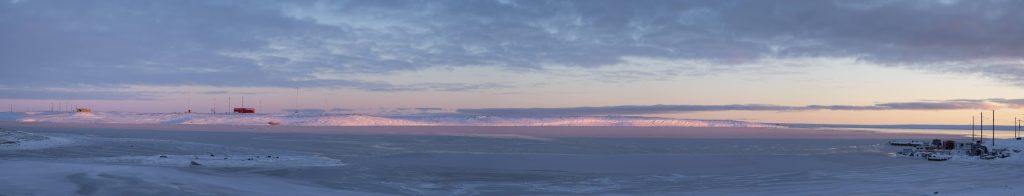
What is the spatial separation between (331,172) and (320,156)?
7124 millimetres

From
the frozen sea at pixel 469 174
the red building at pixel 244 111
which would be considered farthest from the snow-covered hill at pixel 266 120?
the frozen sea at pixel 469 174

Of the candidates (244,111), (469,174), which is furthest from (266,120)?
(469,174)

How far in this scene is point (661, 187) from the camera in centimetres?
1948

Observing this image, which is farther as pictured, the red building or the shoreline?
the red building

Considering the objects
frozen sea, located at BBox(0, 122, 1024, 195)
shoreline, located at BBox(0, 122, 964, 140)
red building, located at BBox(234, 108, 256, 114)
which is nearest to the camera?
frozen sea, located at BBox(0, 122, 1024, 195)

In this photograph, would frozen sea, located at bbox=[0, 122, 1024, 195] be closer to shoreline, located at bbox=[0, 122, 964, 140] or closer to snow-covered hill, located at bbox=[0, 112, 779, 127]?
shoreline, located at bbox=[0, 122, 964, 140]

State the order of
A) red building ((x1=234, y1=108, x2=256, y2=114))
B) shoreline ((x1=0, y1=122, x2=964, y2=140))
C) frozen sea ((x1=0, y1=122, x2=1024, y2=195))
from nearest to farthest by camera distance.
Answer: frozen sea ((x1=0, y1=122, x2=1024, y2=195)) → shoreline ((x1=0, y1=122, x2=964, y2=140)) → red building ((x1=234, y1=108, x2=256, y2=114))

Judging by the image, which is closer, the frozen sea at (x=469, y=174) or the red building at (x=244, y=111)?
the frozen sea at (x=469, y=174)

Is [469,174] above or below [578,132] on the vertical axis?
above

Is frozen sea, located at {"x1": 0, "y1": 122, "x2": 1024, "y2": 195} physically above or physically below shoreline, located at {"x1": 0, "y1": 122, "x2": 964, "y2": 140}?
above

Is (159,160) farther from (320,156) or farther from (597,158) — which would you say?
(597,158)

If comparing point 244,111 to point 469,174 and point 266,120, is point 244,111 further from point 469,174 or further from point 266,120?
point 469,174

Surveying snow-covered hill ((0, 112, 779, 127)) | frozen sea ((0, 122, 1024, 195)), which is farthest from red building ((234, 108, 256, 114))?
frozen sea ((0, 122, 1024, 195))

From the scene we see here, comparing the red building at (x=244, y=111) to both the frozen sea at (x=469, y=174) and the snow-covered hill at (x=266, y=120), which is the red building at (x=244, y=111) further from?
the frozen sea at (x=469, y=174)
